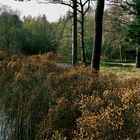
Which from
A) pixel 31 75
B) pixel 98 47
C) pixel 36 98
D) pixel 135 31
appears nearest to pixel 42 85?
pixel 36 98

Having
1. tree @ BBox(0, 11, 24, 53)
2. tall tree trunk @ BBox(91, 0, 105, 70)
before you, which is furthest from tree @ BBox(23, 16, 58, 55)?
tall tree trunk @ BBox(91, 0, 105, 70)

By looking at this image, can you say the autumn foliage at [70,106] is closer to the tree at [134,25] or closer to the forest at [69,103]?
the forest at [69,103]

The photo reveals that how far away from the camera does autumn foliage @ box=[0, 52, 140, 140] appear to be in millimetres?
6773

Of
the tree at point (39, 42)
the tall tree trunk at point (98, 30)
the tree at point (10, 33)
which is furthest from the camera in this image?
the tree at point (39, 42)

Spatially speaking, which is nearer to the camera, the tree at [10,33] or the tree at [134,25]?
the tree at [134,25]

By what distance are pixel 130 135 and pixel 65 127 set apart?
6.11ft

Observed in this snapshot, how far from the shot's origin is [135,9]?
116 ft

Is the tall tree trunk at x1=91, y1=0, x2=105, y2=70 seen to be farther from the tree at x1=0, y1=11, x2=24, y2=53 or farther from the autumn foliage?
the tree at x1=0, y1=11, x2=24, y2=53

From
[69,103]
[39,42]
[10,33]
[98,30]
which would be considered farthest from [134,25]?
[39,42]

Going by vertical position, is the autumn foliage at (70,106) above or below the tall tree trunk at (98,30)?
below

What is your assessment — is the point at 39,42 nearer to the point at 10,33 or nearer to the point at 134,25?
the point at 10,33

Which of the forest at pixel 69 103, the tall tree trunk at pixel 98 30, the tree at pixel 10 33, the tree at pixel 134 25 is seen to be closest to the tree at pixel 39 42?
the tree at pixel 10 33

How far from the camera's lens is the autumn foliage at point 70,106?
22.2 feet

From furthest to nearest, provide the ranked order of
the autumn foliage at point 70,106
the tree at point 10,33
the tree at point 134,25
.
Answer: the tree at point 10,33, the tree at point 134,25, the autumn foliage at point 70,106
